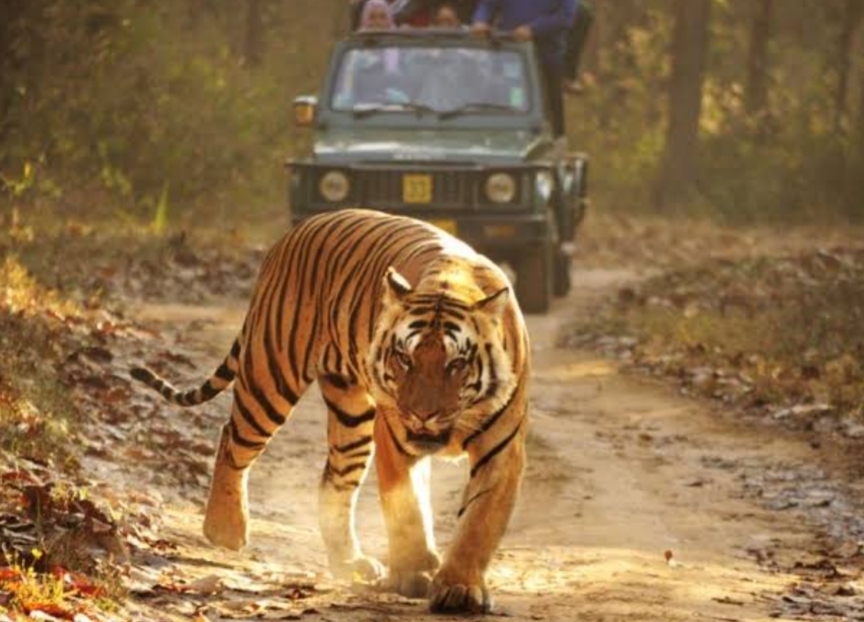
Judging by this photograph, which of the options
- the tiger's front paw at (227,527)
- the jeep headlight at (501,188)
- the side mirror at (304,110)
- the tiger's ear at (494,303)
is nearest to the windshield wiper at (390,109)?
the side mirror at (304,110)

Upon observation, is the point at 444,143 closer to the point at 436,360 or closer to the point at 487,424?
Answer: the point at 487,424

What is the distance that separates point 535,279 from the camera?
15.6 metres

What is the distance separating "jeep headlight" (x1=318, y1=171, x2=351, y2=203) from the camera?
14961mm

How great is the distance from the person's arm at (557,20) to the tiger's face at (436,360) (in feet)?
33.5

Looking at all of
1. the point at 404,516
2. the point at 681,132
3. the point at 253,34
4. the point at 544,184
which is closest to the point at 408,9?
the point at 544,184

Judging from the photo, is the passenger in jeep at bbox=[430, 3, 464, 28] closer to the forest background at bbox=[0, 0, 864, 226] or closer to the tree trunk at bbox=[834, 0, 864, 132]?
the forest background at bbox=[0, 0, 864, 226]

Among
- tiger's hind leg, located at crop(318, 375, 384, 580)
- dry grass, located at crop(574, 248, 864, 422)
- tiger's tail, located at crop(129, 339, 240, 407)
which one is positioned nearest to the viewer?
tiger's hind leg, located at crop(318, 375, 384, 580)

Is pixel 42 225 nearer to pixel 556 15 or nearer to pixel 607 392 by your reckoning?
pixel 556 15

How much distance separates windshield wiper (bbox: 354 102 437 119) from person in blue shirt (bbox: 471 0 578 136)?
3.63ft

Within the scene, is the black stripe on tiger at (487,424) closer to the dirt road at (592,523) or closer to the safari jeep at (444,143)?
the dirt road at (592,523)

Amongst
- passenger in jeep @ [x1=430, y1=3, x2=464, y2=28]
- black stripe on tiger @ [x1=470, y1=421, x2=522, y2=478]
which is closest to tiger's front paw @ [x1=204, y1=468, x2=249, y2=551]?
black stripe on tiger @ [x1=470, y1=421, x2=522, y2=478]

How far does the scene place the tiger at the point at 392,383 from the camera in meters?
6.09

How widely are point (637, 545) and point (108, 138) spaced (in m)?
13.2

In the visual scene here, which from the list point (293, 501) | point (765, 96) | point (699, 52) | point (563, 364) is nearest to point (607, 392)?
point (563, 364)
